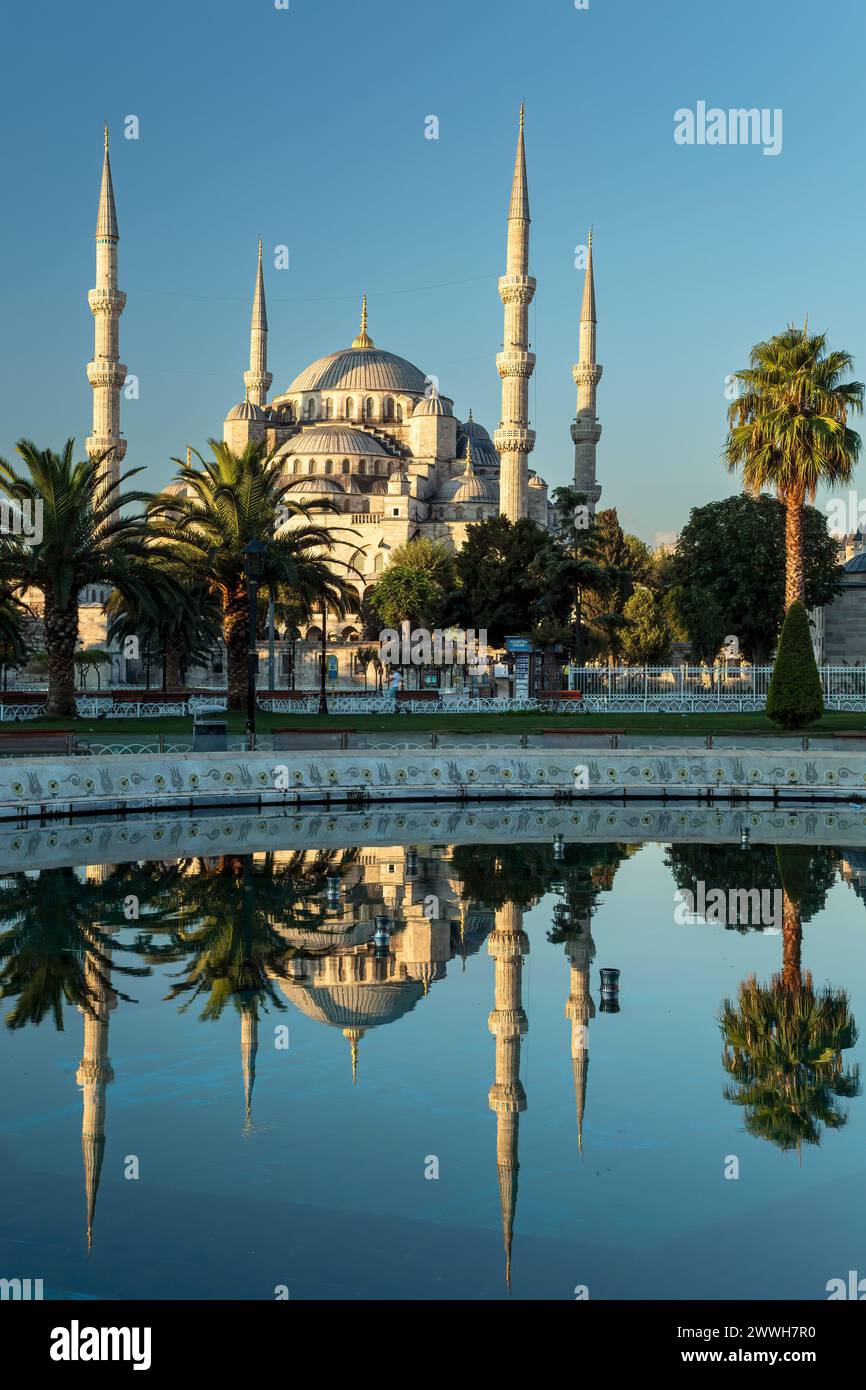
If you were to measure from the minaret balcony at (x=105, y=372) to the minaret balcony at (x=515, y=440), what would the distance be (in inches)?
592

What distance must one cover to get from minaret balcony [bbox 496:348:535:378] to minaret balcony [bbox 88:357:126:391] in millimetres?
14786

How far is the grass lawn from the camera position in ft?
74.7

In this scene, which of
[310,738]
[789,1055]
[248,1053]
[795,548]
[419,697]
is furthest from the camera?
[419,697]

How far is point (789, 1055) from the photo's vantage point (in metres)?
6.55

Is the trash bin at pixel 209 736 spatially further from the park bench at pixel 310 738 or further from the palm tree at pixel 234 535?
the palm tree at pixel 234 535

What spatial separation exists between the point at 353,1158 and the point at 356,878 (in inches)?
239

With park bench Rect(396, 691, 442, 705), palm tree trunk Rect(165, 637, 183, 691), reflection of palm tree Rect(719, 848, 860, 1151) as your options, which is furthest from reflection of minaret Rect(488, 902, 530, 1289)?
palm tree trunk Rect(165, 637, 183, 691)

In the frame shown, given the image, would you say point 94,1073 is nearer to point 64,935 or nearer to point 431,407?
point 64,935

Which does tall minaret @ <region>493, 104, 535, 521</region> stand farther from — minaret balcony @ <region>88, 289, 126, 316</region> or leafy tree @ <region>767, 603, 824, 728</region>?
leafy tree @ <region>767, 603, 824, 728</region>

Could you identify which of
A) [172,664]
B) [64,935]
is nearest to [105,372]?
[172,664]

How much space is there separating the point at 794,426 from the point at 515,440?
1051 inches

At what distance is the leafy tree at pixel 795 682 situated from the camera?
22516mm
